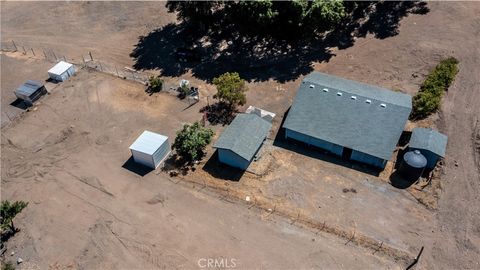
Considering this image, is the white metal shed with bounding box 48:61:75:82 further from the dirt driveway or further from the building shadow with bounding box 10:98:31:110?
the dirt driveway

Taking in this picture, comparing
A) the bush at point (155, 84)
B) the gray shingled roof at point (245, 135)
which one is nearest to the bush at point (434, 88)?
the gray shingled roof at point (245, 135)

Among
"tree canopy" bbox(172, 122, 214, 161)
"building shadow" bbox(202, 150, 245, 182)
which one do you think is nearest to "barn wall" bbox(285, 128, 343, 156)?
"building shadow" bbox(202, 150, 245, 182)

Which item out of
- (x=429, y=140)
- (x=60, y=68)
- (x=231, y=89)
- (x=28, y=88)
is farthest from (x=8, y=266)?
(x=429, y=140)

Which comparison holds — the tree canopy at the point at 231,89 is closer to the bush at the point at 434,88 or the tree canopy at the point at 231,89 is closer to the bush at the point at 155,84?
the bush at the point at 155,84

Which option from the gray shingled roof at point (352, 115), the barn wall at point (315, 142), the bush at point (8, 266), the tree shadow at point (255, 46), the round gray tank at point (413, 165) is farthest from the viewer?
the tree shadow at point (255, 46)

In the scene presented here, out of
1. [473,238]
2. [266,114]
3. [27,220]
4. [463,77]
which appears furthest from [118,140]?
[463,77]

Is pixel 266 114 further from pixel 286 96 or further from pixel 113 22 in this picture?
pixel 113 22

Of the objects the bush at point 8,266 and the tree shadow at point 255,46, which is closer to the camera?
the bush at point 8,266
